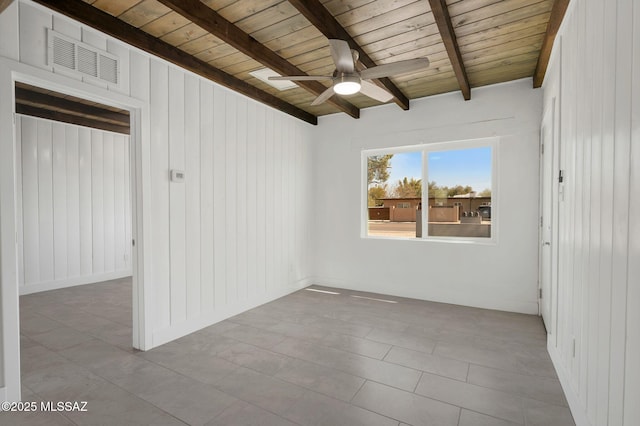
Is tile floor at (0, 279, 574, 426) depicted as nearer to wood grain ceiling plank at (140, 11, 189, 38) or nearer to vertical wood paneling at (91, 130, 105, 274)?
vertical wood paneling at (91, 130, 105, 274)

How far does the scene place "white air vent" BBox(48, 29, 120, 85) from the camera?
→ 2.20 meters

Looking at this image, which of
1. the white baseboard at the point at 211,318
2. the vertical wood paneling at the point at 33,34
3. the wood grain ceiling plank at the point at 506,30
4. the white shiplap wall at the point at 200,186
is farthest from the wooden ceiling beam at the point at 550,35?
the white baseboard at the point at 211,318

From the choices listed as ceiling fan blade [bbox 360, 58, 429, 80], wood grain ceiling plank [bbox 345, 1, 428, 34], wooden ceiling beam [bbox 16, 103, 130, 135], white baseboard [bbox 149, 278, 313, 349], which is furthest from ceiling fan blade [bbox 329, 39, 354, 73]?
wooden ceiling beam [bbox 16, 103, 130, 135]

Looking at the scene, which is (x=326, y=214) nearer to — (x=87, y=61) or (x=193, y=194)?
(x=193, y=194)

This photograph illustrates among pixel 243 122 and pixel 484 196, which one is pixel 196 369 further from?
pixel 484 196

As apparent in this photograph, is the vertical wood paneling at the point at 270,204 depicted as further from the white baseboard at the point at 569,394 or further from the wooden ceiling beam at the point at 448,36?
the white baseboard at the point at 569,394

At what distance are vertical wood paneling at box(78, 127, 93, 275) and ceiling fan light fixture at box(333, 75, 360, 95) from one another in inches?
200

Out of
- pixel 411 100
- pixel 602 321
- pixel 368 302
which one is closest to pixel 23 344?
pixel 368 302

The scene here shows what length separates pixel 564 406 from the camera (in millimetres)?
1939

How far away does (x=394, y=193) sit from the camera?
15.4 feet

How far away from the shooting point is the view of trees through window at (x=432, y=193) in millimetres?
4059

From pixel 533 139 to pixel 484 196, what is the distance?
0.84m

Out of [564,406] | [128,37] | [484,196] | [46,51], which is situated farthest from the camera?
[484,196]

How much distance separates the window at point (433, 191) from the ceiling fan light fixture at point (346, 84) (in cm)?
227
